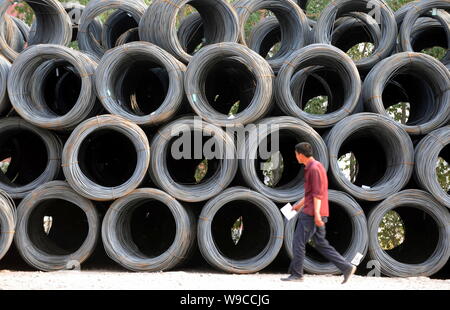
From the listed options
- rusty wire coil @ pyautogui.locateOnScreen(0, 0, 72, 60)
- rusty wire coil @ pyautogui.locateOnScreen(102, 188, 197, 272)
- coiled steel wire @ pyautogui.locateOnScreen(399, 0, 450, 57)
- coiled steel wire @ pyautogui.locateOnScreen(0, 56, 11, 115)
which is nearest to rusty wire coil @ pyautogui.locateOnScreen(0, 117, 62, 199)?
coiled steel wire @ pyautogui.locateOnScreen(0, 56, 11, 115)

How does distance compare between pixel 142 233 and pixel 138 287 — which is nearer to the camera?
pixel 138 287

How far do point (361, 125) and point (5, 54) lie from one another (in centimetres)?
463

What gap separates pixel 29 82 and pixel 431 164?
16.0ft

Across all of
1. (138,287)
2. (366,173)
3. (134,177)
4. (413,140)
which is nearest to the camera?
(138,287)

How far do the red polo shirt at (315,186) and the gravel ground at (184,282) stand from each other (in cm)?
72

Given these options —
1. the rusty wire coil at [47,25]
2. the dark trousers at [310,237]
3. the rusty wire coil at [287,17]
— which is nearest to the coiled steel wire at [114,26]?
the rusty wire coil at [47,25]

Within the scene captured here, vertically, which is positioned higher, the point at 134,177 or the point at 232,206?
the point at 134,177

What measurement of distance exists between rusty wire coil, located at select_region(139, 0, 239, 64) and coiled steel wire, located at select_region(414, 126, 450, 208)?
2.64 m

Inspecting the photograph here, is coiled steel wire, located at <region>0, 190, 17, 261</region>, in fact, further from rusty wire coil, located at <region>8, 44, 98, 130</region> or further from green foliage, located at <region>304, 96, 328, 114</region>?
green foliage, located at <region>304, 96, 328, 114</region>

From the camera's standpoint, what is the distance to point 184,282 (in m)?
5.69

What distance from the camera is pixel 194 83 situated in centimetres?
678

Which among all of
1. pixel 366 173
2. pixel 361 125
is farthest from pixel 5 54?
pixel 366 173

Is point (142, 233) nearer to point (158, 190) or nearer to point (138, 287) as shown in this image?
point (158, 190)

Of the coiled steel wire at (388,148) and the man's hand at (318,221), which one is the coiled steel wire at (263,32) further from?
the man's hand at (318,221)
